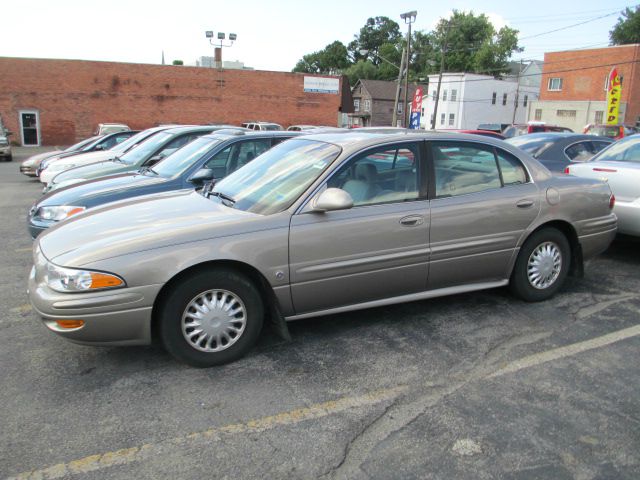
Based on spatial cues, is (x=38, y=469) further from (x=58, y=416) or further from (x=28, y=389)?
(x=28, y=389)

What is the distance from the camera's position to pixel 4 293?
207 inches

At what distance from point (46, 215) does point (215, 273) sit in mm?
3302

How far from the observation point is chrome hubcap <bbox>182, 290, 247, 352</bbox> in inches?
142

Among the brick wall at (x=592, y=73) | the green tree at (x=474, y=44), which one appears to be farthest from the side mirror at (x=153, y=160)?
the green tree at (x=474, y=44)

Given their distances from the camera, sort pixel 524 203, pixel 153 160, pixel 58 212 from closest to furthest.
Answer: pixel 524 203 < pixel 58 212 < pixel 153 160

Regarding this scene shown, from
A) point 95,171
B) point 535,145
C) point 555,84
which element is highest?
point 555,84

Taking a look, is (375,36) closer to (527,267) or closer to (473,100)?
(473,100)

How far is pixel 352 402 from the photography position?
3283 mm

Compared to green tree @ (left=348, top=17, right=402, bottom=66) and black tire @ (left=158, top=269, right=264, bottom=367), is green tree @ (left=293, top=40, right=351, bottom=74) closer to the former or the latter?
green tree @ (left=348, top=17, right=402, bottom=66)

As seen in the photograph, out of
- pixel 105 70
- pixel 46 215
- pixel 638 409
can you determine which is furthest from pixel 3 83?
pixel 638 409

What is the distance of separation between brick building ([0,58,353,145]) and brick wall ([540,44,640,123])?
1992cm

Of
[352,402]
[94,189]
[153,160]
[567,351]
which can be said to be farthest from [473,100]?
[352,402]

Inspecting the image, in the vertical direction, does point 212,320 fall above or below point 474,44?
below

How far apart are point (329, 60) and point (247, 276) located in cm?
10809
